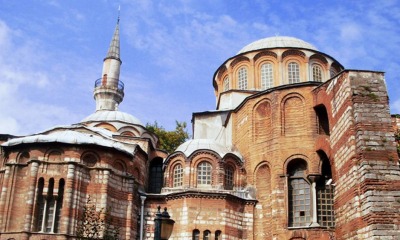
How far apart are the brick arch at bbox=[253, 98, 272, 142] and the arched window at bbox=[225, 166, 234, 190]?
6.03 ft

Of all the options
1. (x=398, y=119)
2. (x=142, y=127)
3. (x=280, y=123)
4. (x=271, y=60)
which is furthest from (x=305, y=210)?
(x=142, y=127)

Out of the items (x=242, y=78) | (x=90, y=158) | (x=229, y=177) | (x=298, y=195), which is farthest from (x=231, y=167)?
(x=242, y=78)

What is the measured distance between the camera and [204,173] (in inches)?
893

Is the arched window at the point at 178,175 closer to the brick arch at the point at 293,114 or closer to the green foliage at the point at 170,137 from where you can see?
the brick arch at the point at 293,114

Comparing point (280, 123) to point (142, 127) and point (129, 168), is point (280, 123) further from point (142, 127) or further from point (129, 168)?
point (142, 127)

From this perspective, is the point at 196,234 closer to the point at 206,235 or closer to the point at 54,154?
the point at 206,235

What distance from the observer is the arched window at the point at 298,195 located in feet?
67.2

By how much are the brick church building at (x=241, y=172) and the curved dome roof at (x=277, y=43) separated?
5.10 m

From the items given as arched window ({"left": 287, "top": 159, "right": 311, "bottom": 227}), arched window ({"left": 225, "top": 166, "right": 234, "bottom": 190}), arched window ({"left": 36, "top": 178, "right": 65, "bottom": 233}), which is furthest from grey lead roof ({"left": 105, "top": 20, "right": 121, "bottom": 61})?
arched window ({"left": 287, "top": 159, "right": 311, "bottom": 227})

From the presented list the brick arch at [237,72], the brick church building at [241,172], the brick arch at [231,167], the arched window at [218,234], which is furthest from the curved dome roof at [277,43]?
the arched window at [218,234]

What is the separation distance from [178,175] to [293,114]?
5995 mm

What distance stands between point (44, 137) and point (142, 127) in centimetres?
1196

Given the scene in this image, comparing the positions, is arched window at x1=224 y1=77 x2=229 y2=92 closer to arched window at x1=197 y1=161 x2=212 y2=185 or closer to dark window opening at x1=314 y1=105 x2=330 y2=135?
arched window at x1=197 y1=161 x2=212 y2=185

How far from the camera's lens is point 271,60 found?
90.3ft
